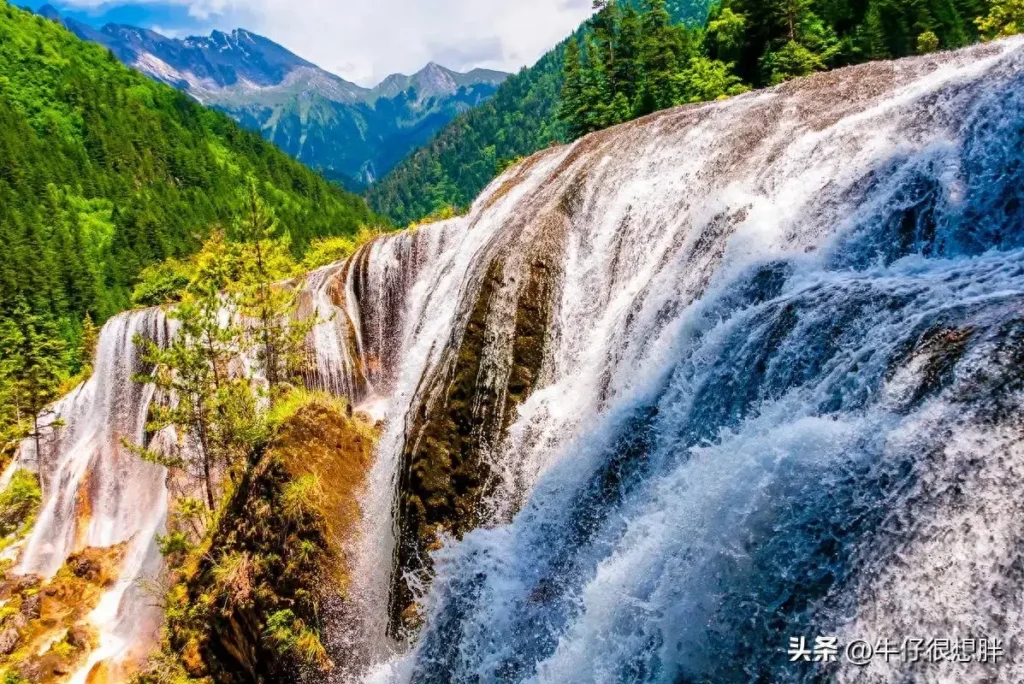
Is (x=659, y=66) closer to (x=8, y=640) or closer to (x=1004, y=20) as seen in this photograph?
(x=1004, y=20)

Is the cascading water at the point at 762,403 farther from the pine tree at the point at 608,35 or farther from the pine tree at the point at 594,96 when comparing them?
the pine tree at the point at 608,35

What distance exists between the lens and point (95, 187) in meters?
107

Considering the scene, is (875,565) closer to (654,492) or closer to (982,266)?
(654,492)

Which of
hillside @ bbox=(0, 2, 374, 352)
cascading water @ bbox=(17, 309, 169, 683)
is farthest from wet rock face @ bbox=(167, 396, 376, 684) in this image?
hillside @ bbox=(0, 2, 374, 352)

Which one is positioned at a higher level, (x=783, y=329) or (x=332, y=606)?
(x=783, y=329)

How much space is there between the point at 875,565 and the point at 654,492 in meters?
3.97

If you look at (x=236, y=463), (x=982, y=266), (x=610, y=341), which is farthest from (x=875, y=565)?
(x=236, y=463)

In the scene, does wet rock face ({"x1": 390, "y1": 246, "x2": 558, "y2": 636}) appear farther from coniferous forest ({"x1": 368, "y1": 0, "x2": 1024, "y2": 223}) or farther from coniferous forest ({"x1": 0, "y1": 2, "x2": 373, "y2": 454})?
coniferous forest ({"x1": 0, "y1": 2, "x2": 373, "y2": 454})

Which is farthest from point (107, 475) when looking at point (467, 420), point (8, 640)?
point (467, 420)

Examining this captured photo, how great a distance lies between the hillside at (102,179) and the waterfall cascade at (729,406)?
224 feet

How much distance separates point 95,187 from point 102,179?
2851 mm

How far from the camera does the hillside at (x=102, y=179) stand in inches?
2970

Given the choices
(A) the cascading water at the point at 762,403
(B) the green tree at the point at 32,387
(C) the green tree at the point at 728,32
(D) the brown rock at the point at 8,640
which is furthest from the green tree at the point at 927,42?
(B) the green tree at the point at 32,387

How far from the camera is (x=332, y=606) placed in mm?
14172
